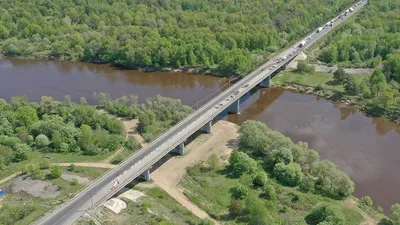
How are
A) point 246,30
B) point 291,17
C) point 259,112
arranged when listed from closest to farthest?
point 259,112, point 246,30, point 291,17

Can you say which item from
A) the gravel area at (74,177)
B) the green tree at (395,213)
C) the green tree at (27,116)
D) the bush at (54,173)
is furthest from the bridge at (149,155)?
the green tree at (395,213)

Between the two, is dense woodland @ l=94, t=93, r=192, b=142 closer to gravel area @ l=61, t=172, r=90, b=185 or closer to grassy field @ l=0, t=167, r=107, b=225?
gravel area @ l=61, t=172, r=90, b=185

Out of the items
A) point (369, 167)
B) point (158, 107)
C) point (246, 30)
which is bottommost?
point (369, 167)

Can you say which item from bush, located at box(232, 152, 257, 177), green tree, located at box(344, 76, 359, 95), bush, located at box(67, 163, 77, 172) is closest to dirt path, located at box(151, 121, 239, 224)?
bush, located at box(232, 152, 257, 177)

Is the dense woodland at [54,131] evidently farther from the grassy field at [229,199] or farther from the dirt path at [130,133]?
the grassy field at [229,199]

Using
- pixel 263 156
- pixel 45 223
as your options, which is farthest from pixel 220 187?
pixel 45 223

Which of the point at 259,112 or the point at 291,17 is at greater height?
the point at 291,17

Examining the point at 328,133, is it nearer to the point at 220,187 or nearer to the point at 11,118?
the point at 220,187
